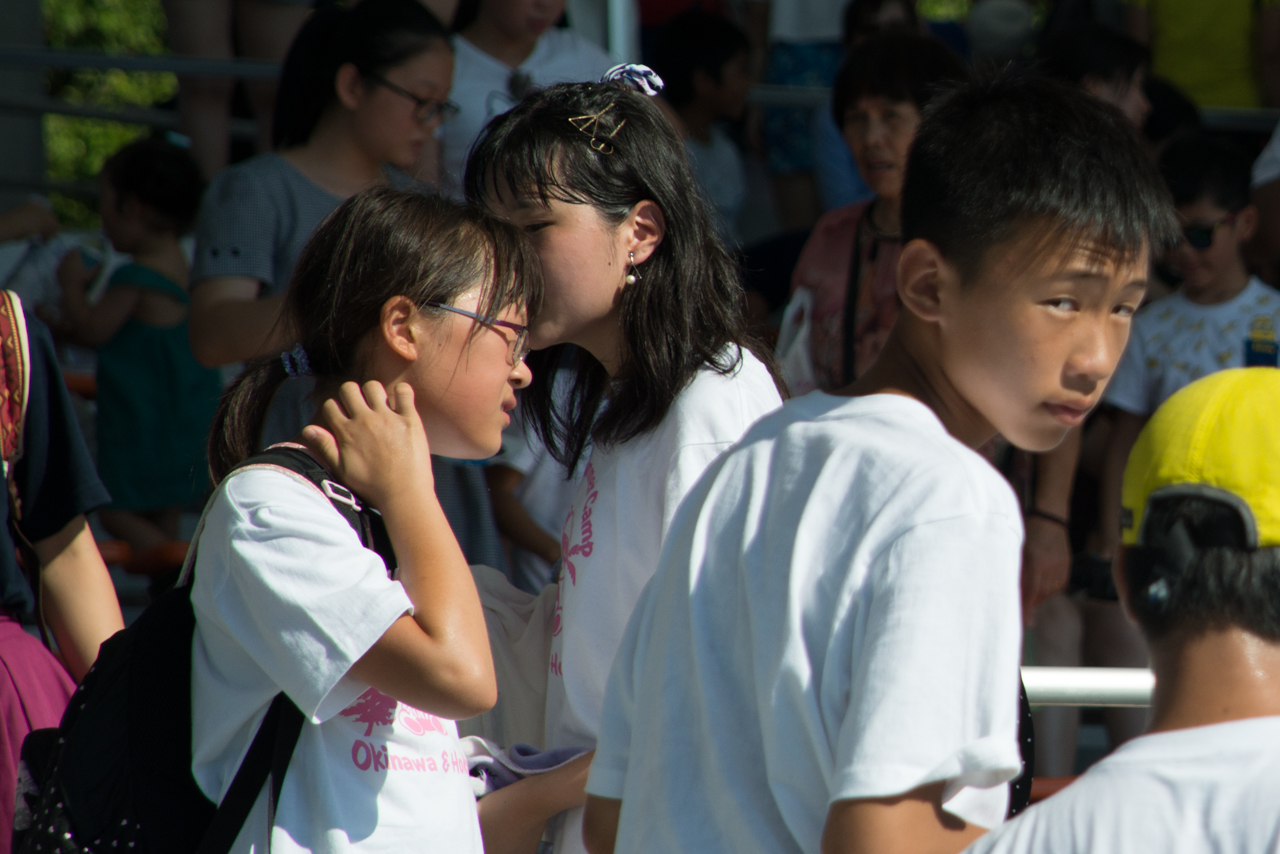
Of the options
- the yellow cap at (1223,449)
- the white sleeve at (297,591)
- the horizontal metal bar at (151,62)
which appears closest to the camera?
the yellow cap at (1223,449)

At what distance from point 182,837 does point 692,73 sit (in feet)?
15.0

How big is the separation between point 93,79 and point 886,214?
1918cm

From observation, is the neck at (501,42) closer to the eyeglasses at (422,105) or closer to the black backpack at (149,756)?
the eyeglasses at (422,105)

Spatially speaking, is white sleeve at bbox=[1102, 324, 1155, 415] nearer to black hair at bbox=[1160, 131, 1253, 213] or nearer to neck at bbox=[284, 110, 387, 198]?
black hair at bbox=[1160, 131, 1253, 213]

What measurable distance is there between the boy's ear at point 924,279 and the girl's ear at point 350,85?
86.6 inches

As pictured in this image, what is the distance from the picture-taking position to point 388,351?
1.80m

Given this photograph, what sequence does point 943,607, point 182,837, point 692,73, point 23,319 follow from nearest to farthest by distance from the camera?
point 943,607, point 182,837, point 23,319, point 692,73

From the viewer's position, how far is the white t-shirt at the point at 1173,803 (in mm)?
1025

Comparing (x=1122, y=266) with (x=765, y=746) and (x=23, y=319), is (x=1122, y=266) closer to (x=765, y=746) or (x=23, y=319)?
(x=765, y=746)

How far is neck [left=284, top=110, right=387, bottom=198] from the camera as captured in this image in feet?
10.5

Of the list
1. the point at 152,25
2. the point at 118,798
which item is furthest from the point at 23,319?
the point at 152,25

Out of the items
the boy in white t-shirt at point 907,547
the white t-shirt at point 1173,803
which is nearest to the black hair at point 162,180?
the boy in white t-shirt at point 907,547

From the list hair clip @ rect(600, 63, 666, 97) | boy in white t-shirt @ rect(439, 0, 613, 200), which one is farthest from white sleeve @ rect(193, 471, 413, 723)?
boy in white t-shirt @ rect(439, 0, 613, 200)

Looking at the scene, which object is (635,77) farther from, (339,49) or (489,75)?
(489,75)
